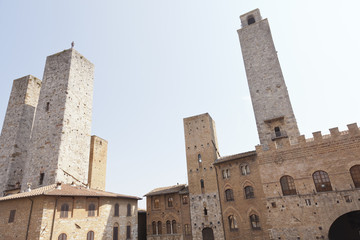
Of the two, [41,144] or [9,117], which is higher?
[9,117]

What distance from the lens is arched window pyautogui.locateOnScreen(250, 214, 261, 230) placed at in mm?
22641

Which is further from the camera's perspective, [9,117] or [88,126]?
[9,117]

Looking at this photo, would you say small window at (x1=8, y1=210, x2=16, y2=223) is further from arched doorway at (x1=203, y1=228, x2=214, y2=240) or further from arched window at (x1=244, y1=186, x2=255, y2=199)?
arched window at (x1=244, y1=186, x2=255, y2=199)

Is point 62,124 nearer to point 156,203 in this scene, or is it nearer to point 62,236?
point 62,236

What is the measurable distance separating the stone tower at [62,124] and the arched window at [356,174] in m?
25.2

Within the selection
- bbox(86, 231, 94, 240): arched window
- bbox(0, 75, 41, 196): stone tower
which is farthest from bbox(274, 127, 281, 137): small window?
bbox(0, 75, 41, 196): stone tower

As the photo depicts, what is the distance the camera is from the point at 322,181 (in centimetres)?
1955

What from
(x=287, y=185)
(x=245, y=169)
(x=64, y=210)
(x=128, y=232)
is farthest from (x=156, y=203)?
(x=287, y=185)

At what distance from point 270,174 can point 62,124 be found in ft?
71.1

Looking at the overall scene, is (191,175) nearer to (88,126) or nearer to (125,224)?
(125,224)

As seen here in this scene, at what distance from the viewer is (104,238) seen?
69.5 feet

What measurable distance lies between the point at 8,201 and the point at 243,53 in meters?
28.7

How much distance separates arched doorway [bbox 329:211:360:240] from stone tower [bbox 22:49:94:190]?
25.9 meters

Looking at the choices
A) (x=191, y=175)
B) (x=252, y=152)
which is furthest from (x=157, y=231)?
(x=252, y=152)
